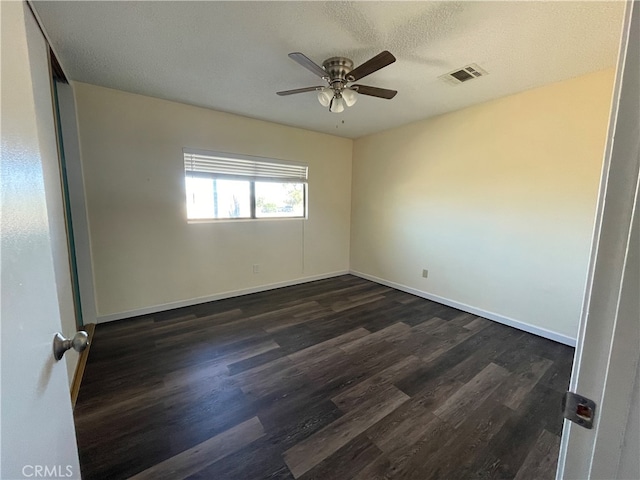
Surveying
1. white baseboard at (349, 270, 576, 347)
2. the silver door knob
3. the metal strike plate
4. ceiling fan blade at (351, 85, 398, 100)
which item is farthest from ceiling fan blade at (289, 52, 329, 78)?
white baseboard at (349, 270, 576, 347)

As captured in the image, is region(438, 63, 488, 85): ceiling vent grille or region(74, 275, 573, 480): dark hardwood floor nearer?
region(74, 275, 573, 480): dark hardwood floor

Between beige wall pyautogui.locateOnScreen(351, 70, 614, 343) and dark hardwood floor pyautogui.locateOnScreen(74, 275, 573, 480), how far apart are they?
471 millimetres

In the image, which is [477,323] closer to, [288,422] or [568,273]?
[568,273]

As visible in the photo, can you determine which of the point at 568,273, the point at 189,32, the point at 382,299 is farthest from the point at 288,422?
the point at 568,273

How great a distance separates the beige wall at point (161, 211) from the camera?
107 inches

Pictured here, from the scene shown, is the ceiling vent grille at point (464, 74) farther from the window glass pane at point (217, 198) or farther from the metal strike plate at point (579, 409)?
the window glass pane at point (217, 198)

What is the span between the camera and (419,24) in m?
1.68

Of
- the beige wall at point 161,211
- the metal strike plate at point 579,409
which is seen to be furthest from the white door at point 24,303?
the beige wall at point 161,211

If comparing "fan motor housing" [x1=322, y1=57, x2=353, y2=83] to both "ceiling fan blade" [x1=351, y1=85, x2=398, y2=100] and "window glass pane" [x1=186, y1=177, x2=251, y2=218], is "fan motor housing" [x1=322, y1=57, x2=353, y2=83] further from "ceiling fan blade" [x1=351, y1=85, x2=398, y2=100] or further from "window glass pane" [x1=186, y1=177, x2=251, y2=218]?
"window glass pane" [x1=186, y1=177, x2=251, y2=218]

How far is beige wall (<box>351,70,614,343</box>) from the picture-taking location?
93.5 inches

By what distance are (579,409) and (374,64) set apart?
196cm

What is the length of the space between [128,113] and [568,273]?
4718mm

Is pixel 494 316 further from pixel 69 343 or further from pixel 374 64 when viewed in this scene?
pixel 69 343

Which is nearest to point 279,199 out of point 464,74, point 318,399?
point 464,74
